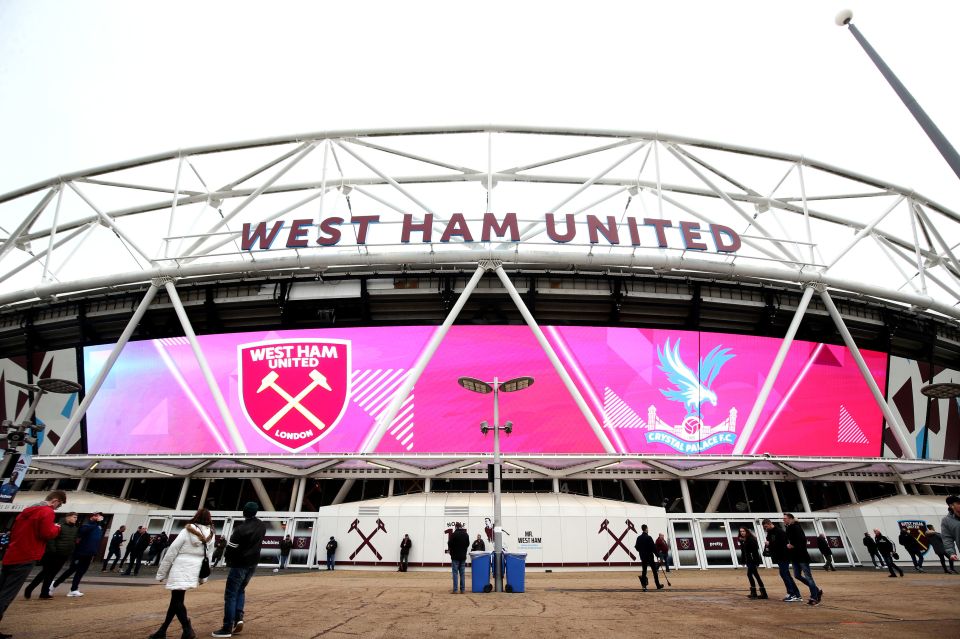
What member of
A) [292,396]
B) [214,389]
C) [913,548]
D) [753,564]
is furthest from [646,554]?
[214,389]

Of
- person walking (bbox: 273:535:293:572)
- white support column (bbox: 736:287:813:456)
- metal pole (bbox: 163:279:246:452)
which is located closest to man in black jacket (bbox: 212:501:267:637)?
person walking (bbox: 273:535:293:572)

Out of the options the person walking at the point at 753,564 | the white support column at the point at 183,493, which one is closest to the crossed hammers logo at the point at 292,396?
the white support column at the point at 183,493

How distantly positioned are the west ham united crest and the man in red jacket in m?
21.3

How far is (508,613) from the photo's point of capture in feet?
34.4

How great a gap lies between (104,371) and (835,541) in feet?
129

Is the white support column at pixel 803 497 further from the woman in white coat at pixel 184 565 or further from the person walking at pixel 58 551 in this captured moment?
the person walking at pixel 58 551

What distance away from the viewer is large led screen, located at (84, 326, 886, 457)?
29.5m

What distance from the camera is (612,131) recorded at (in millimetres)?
32406

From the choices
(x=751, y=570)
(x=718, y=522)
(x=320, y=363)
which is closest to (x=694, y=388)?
(x=718, y=522)

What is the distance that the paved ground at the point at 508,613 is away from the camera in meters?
8.09

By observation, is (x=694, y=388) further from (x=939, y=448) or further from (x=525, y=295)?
(x=939, y=448)

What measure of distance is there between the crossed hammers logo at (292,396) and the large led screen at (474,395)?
0.06 metres

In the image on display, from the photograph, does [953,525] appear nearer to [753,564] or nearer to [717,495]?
[753,564]

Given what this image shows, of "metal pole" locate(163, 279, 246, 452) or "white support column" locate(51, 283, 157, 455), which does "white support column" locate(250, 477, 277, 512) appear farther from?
"white support column" locate(51, 283, 157, 455)
